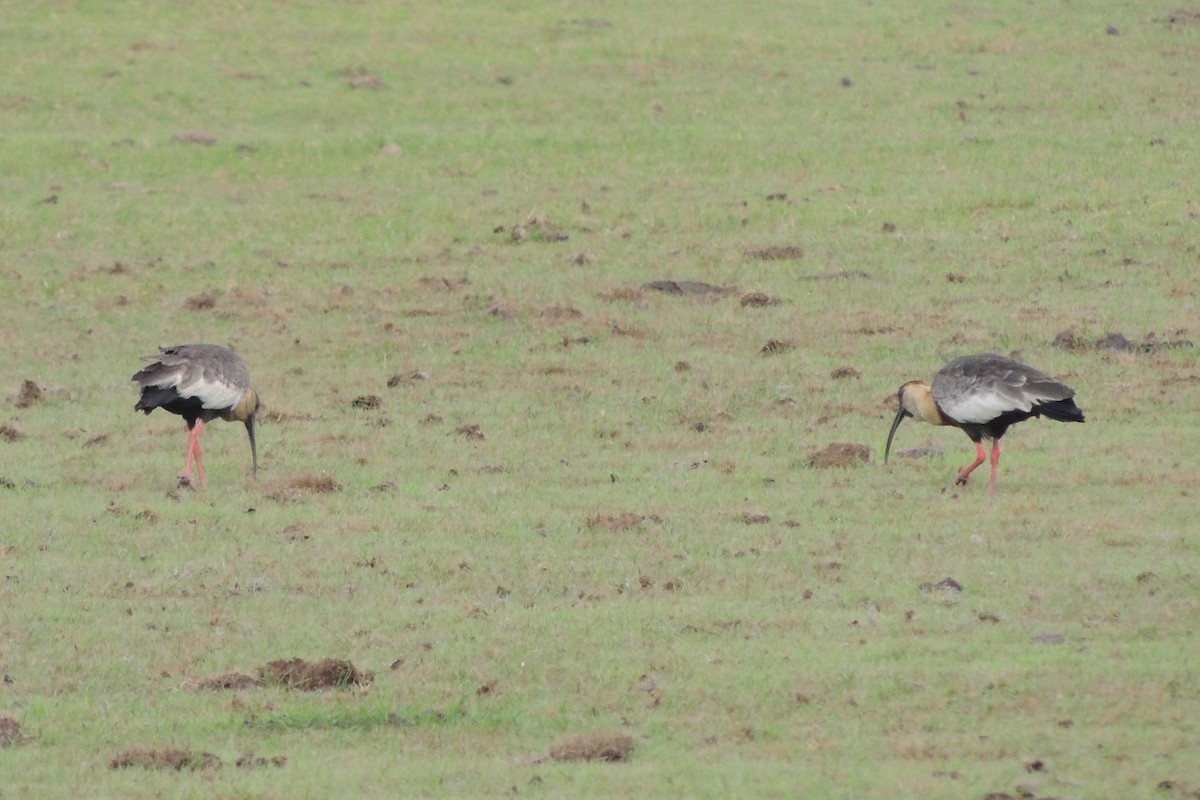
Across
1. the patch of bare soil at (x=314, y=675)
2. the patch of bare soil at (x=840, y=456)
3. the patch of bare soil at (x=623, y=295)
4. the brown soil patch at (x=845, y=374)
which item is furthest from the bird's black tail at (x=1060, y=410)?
the patch of bare soil at (x=623, y=295)

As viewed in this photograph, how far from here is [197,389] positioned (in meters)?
17.0

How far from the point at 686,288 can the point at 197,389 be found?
9.91 m

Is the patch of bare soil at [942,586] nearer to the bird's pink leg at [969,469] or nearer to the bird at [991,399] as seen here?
the bird at [991,399]

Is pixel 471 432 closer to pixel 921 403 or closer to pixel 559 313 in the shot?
pixel 921 403

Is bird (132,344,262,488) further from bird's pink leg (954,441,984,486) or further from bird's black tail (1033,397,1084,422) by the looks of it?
bird's black tail (1033,397,1084,422)

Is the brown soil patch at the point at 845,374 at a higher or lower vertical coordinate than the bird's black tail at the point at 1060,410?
lower

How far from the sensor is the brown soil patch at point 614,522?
1473 centimetres

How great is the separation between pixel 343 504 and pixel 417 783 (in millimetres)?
6668

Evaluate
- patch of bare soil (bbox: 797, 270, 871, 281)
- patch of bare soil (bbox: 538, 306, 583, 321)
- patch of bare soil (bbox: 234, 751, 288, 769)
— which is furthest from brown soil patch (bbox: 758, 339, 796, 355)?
patch of bare soil (bbox: 234, 751, 288, 769)

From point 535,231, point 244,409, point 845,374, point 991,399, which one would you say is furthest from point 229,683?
point 535,231

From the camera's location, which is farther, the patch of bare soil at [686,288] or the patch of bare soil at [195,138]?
the patch of bare soil at [195,138]

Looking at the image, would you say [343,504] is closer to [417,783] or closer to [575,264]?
[417,783]

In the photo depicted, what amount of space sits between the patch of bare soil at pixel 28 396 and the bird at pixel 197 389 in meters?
3.76

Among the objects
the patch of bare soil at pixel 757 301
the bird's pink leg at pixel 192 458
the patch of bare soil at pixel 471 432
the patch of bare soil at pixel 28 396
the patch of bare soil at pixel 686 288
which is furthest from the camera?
the patch of bare soil at pixel 686 288
